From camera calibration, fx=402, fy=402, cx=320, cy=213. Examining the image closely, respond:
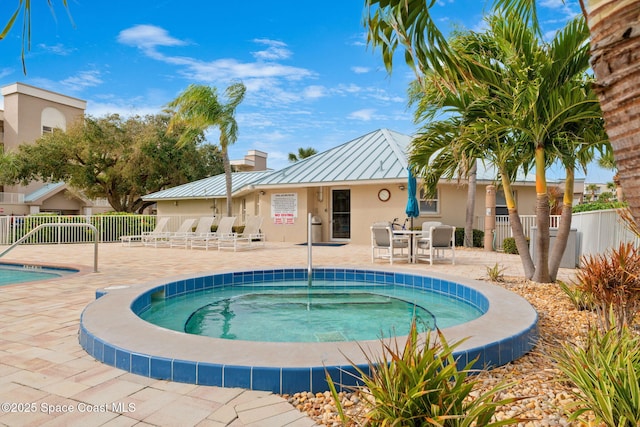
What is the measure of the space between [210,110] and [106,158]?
13.4 metres

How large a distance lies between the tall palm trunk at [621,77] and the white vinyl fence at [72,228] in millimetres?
18490

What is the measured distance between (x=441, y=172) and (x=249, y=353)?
244 inches

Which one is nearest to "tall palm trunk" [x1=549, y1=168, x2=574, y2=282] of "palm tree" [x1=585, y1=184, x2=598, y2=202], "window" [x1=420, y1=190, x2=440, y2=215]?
"window" [x1=420, y1=190, x2=440, y2=215]

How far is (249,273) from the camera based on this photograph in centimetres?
829

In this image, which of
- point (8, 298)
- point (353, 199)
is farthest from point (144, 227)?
point (8, 298)

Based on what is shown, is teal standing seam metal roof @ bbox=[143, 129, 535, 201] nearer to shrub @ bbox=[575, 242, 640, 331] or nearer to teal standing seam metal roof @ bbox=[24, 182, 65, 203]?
shrub @ bbox=[575, 242, 640, 331]

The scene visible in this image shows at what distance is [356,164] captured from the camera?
17.7m

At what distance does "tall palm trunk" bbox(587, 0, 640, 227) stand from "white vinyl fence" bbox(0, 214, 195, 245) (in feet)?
60.7

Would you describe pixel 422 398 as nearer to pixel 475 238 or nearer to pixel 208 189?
pixel 475 238

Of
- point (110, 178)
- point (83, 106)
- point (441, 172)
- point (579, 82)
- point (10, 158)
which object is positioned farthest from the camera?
point (83, 106)

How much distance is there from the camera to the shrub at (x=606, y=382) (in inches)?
81.6

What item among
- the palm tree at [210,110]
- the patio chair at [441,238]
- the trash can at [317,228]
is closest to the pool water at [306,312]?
the patio chair at [441,238]

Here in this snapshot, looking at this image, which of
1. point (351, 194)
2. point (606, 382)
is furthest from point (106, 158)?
point (606, 382)

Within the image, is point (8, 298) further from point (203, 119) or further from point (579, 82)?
point (203, 119)
